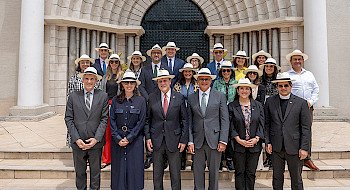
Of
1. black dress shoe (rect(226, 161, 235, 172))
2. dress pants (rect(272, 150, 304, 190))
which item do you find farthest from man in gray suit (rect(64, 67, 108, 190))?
dress pants (rect(272, 150, 304, 190))

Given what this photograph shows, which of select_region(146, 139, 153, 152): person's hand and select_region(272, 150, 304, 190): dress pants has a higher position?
select_region(146, 139, 153, 152): person's hand

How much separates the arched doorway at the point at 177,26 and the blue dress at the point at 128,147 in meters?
6.86

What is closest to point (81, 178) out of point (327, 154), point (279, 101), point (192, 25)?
point (279, 101)

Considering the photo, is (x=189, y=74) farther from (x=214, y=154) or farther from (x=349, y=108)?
(x=349, y=108)

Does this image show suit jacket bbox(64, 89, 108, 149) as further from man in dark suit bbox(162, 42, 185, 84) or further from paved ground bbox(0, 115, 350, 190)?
man in dark suit bbox(162, 42, 185, 84)

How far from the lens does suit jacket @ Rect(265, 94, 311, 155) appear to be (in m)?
3.07

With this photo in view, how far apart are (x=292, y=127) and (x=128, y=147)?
2.21 m

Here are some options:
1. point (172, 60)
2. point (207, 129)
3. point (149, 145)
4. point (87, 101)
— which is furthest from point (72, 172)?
point (172, 60)

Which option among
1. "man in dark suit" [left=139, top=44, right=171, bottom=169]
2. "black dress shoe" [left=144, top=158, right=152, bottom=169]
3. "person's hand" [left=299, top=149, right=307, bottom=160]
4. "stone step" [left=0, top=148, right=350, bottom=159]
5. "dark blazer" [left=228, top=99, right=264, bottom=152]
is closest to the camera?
"person's hand" [left=299, top=149, right=307, bottom=160]

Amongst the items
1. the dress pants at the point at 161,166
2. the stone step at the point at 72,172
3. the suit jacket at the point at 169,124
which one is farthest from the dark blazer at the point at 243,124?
the stone step at the point at 72,172

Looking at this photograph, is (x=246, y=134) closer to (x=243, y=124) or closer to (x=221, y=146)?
(x=243, y=124)

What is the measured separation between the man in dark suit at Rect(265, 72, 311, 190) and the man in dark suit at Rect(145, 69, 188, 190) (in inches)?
47.6

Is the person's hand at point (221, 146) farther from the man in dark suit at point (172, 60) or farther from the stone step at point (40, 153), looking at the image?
the stone step at point (40, 153)

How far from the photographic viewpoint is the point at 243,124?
322 centimetres
